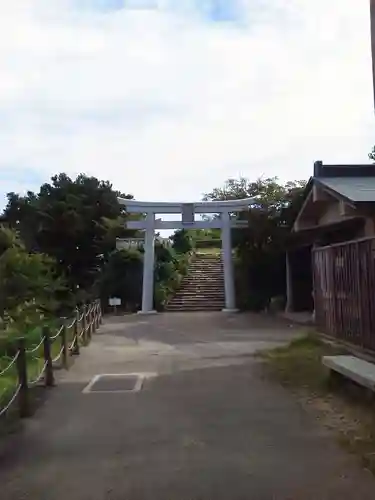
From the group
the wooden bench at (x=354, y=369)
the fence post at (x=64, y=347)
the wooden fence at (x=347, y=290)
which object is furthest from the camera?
the fence post at (x=64, y=347)

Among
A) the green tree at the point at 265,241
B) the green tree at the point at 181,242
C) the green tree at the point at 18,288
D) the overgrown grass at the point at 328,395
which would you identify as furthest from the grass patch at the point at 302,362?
the green tree at the point at 181,242

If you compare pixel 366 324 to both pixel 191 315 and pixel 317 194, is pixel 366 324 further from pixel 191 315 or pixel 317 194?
pixel 191 315

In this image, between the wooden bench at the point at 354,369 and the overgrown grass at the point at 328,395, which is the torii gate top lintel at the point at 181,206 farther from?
the wooden bench at the point at 354,369

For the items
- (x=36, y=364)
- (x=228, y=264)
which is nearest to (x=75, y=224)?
(x=228, y=264)

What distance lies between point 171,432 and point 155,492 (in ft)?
6.20

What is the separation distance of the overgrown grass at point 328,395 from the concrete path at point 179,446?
0.18 m

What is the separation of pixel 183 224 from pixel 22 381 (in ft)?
67.8

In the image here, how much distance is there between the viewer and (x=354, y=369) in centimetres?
785

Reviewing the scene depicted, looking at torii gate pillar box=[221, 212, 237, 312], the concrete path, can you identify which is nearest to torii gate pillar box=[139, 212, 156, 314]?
torii gate pillar box=[221, 212, 237, 312]

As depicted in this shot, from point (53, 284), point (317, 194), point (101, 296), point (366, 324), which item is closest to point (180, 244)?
point (101, 296)

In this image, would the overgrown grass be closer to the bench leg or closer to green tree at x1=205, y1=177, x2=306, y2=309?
the bench leg

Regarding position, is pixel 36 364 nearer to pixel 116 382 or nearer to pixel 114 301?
pixel 116 382

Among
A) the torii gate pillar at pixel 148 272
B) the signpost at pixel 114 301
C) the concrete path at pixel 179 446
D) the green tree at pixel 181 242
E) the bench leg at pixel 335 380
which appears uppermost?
the green tree at pixel 181 242

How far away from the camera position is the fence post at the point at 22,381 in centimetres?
755
